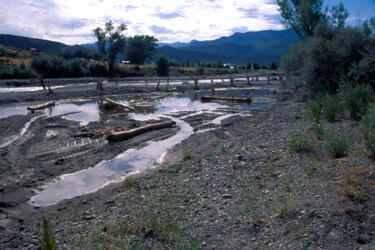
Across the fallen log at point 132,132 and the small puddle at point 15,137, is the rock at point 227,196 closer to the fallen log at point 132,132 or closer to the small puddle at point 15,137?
the fallen log at point 132,132

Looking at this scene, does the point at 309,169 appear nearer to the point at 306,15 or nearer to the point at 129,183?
the point at 129,183

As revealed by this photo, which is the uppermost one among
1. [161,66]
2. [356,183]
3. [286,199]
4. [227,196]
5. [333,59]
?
[161,66]

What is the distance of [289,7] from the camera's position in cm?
3269

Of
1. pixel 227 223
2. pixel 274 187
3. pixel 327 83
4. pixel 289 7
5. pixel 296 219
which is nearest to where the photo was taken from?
pixel 296 219

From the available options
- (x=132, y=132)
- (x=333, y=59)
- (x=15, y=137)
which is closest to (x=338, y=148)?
(x=132, y=132)

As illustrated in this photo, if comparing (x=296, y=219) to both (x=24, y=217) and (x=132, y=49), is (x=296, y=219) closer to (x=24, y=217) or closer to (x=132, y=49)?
(x=24, y=217)

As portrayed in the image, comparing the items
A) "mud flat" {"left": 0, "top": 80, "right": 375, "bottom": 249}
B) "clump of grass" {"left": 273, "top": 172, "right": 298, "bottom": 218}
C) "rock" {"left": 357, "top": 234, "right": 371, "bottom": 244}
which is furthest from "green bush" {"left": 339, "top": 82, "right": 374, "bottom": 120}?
"rock" {"left": 357, "top": 234, "right": 371, "bottom": 244}

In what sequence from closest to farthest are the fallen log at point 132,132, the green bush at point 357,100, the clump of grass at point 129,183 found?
the clump of grass at point 129,183 < the green bush at point 357,100 < the fallen log at point 132,132

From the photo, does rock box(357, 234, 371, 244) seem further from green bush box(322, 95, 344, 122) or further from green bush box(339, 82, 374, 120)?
green bush box(322, 95, 344, 122)

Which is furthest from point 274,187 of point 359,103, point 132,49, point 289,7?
point 132,49

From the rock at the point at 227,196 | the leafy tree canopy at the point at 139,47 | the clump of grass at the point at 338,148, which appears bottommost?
the rock at the point at 227,196

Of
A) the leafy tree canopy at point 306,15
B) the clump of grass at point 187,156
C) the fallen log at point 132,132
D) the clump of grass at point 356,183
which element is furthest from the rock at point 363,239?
the leafy tree canopy at point 306,15

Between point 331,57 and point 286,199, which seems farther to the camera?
point 331,57

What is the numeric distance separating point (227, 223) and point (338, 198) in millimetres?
2196
